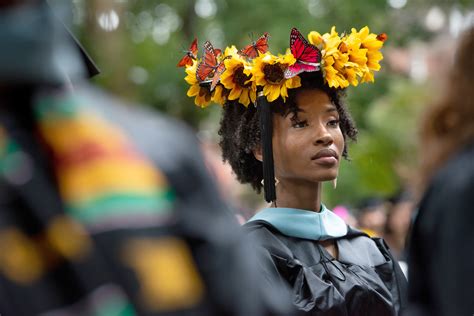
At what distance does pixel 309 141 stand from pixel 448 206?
1.67 m

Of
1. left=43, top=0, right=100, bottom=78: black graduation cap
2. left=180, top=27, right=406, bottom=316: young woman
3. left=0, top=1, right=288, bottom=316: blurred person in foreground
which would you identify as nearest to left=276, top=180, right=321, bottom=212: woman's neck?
left=180, top=27, right=406, bottom=316: young woman

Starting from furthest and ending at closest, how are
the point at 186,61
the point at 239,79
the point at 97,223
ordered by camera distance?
the point at 186,61 < the point at 239,79 < the point at 97,223

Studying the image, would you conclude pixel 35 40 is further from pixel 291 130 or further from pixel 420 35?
pixel 420 35

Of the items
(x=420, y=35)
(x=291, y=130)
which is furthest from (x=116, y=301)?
(x=420, y=35)

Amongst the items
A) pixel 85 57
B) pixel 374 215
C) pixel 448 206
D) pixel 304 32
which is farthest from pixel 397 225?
pixel 85 57

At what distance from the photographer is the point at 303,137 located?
3.68 m

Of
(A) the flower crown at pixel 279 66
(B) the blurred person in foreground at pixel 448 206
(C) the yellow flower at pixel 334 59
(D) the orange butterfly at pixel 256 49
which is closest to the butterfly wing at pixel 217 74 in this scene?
(A) the flower crown at pixel 279 66

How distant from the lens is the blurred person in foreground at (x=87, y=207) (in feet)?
4.64

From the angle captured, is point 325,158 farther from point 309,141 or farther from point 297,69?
point 297,69

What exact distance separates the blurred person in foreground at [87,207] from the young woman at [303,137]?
199cm

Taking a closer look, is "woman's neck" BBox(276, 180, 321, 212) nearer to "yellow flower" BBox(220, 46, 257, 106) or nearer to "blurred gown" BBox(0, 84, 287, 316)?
"yellow flower" BBox(220, 46, 257, 106)

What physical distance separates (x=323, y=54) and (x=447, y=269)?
73.7 inches

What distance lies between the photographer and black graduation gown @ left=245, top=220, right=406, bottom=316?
3301mm

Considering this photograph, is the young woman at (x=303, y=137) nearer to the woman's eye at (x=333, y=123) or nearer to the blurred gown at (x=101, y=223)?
the woman's eye at (x=333, y=123)
